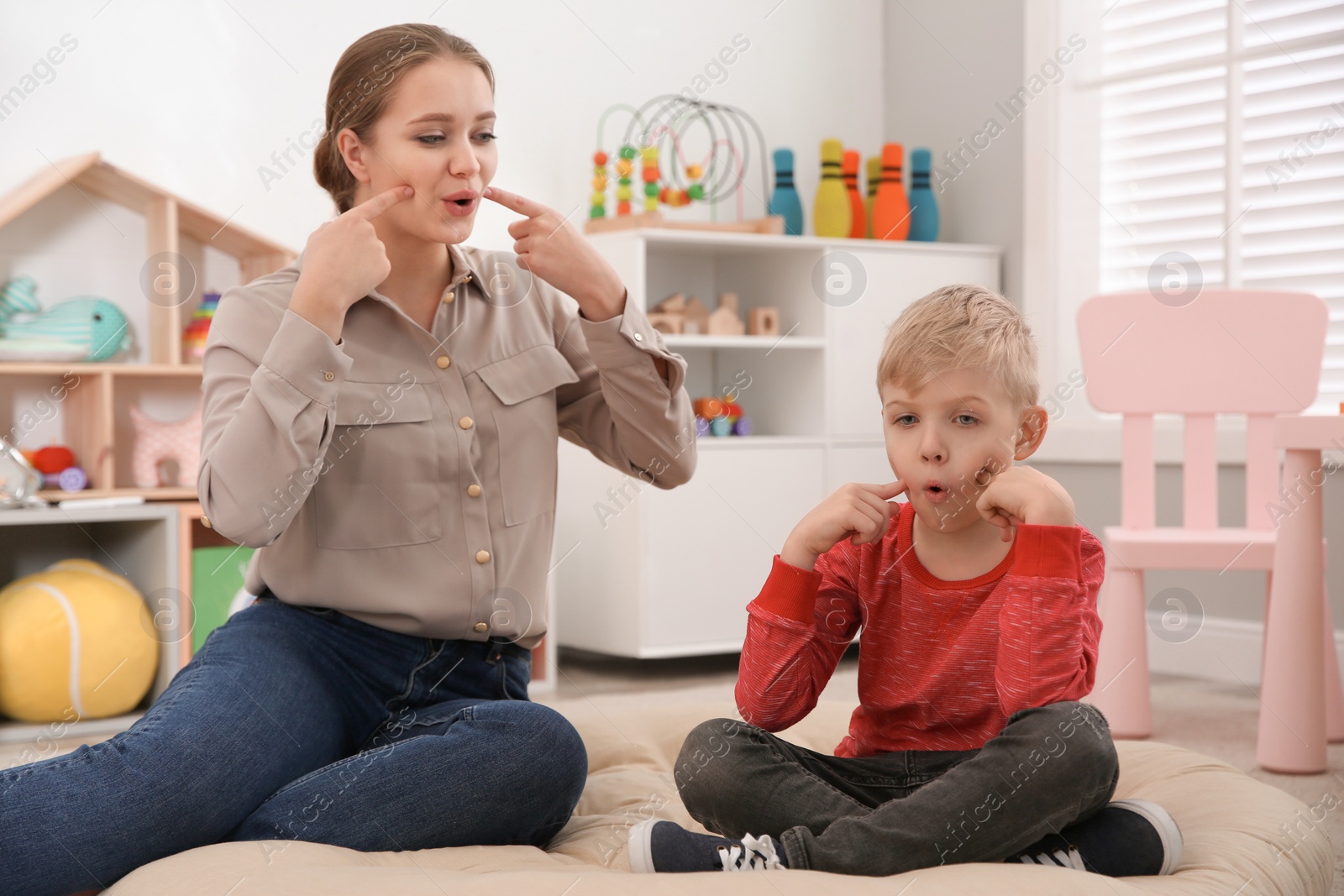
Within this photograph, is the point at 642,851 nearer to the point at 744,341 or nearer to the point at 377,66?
the point at 377,66

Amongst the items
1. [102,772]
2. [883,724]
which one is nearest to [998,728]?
[883,724]

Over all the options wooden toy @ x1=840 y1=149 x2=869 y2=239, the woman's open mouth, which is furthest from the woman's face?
wooden toy @ x1=840 y1=149 x2=869 y2=239

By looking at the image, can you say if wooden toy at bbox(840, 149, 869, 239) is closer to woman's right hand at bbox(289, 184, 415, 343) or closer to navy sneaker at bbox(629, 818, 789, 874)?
woman's right hand at bbox(289, 184, 415, 343)

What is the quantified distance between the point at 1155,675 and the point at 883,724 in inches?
72.8

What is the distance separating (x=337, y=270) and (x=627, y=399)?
323mm

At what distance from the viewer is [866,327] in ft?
9.88

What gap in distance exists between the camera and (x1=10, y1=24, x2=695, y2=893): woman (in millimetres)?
1080

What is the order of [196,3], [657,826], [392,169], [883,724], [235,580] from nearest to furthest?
[657,826] < [883,724] < [392,169] < [235,580] < [196,3]

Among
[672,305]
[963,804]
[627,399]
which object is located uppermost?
[672,305]

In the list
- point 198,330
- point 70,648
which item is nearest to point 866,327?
point 198,330

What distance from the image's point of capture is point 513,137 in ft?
9.80

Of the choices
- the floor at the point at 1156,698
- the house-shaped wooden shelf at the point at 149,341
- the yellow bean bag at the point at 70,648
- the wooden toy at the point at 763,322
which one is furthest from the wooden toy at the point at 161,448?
the wooden toy at the point at 763,322

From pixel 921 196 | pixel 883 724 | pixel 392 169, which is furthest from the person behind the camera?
pixel 921 196

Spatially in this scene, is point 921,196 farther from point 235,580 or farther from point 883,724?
point 883,724
